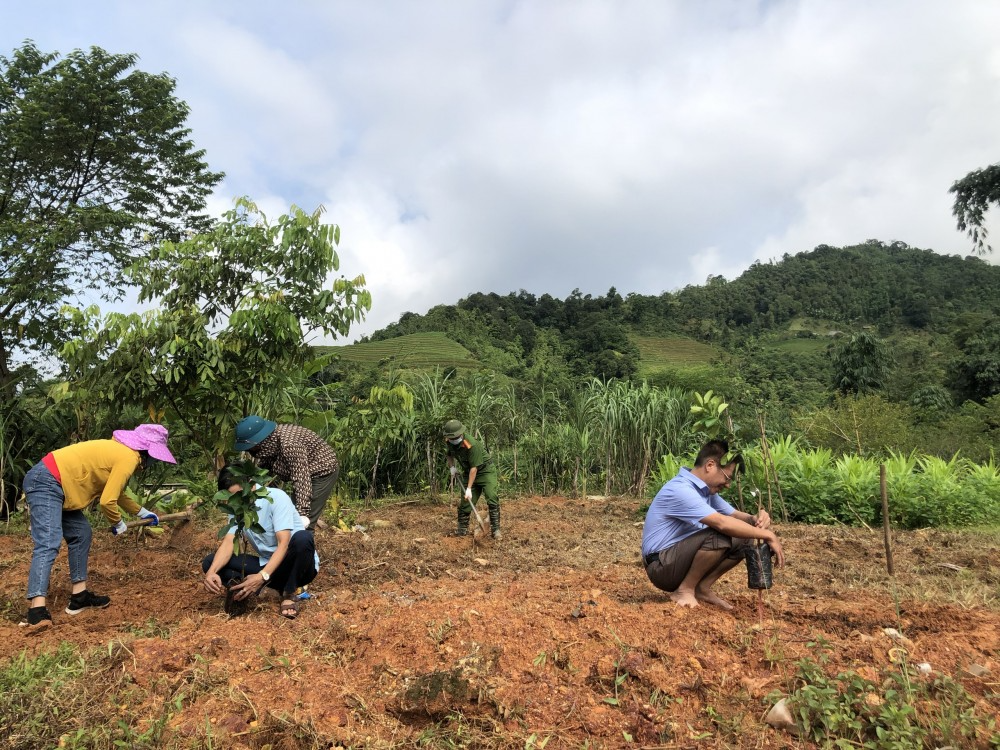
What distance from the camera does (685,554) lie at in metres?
3.53

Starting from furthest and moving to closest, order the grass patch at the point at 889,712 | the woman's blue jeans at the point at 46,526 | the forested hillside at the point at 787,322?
the forested hillside at the point at 787,322 → the woman's blue jeans at the point at 46,526 → the grass patch at the point at 889,712

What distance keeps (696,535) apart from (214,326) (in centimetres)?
391

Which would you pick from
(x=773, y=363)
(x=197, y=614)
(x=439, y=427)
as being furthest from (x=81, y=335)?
(x=773, y=363)

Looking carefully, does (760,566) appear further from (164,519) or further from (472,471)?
(164,519)

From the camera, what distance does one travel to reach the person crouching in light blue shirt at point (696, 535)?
3451 mm

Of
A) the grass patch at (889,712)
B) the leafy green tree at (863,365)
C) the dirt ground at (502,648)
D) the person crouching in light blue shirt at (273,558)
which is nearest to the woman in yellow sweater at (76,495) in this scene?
the dirt ground at (502,648)

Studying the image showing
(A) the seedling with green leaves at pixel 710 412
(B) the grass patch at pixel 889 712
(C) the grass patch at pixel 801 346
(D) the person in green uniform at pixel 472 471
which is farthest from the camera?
(C) the grass patch at pixel 801 346

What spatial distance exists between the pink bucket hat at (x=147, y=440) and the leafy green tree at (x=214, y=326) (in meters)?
0.76

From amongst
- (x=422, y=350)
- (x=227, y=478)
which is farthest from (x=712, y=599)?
(x=422, y=350)

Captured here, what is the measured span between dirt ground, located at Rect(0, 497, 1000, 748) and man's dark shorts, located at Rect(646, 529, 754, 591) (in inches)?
6.4

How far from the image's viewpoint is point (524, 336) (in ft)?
110

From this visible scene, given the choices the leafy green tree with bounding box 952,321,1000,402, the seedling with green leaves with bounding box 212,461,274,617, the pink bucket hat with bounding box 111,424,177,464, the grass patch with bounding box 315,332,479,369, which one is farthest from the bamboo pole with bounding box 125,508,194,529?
the leafy green tree with bounding box 952,321,1000,402

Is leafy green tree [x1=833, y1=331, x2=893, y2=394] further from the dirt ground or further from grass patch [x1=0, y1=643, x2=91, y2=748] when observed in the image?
grass patch [x1=0, y1=643, x2=91, y2=748]

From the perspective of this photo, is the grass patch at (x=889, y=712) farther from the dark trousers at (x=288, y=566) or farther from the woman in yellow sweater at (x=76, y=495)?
the woman in yellow sweater at (x=76, y=495)
